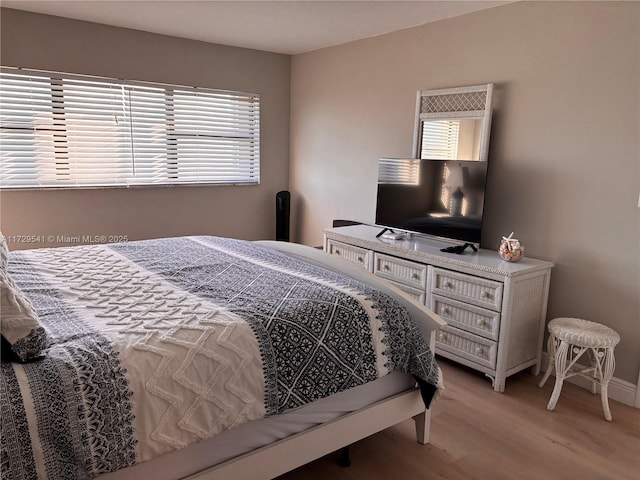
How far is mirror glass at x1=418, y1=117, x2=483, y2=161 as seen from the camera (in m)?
3.17

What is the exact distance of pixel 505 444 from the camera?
2.24 metres

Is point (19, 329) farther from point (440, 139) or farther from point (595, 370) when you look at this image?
point (440, 139)

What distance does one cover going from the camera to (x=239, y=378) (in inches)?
60.1

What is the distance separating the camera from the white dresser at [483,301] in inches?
106

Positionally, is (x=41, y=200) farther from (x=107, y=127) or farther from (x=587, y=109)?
(x=587, y=109)

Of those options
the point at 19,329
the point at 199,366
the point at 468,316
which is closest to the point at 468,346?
the point at 468,316

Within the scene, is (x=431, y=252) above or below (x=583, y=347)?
above

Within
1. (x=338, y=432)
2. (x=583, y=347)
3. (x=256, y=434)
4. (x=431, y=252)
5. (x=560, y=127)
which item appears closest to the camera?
(x=256, y=434)

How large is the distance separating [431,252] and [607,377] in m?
1.19

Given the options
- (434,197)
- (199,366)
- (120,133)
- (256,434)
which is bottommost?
(256,434)

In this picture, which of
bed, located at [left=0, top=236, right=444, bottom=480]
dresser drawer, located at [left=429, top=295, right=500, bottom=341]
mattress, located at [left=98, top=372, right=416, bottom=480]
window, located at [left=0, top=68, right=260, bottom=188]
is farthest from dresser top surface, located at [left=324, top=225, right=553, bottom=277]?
window, located at [left=0, top=68, right=260, bottom=188]

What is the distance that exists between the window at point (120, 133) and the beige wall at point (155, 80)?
10 cm

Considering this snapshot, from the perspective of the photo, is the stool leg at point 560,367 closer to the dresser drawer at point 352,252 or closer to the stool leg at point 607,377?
the stool leg at point 607,377

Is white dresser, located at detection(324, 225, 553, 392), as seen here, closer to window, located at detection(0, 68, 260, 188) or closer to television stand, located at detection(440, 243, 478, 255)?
television stand, located at detection(440, 243, 478, 255)
